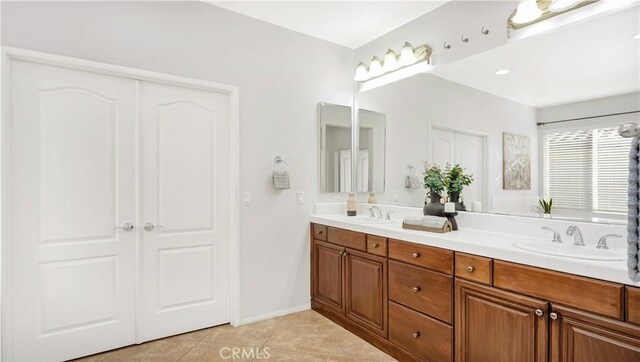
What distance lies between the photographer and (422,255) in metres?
2.12

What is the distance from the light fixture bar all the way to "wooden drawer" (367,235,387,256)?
1.49 m

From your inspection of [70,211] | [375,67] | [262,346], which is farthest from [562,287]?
[70,211]

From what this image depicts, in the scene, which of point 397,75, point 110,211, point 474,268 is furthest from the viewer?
point 397,75

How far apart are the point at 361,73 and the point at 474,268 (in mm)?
2270

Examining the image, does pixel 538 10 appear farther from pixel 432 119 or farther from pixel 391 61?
pixel 391 61

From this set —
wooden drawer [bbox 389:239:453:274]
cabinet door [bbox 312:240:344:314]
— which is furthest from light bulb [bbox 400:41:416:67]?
cabinet door [bbox 312:240:344:314]

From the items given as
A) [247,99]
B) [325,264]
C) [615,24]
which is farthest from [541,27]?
[325,264]

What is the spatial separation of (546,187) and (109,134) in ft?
9.74

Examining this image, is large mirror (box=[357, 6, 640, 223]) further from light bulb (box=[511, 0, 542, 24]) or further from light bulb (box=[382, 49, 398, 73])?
light bulb (box=[382, 49, 398, 73])

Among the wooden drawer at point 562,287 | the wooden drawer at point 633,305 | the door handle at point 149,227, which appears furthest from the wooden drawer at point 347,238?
the wooden drawer at point 633,305

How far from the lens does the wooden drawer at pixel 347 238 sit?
263 cm

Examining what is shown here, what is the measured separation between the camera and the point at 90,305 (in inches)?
92.2

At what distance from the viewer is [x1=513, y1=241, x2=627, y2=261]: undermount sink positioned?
1516mm

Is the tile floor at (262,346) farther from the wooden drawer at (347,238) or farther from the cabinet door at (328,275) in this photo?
the wooden drawer at (347,238)
